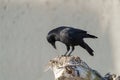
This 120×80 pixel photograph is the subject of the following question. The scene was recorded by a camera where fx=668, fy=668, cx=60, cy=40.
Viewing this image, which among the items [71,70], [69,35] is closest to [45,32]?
[69,35]

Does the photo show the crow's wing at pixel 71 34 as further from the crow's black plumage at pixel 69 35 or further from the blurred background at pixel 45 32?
the blurred background at pixel 45 32

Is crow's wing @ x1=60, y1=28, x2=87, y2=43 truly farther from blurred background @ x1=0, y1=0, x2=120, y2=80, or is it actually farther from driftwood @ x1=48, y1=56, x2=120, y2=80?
blurred background @ x1=0, y1=0, x2=120, y2=80

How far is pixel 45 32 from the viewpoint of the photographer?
6.29m

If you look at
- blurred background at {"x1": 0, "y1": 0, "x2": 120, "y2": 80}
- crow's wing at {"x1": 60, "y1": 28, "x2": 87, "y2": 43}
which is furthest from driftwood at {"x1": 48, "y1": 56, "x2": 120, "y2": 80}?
blurred background at {"x1": 0, "y1": 0, "x2": 120, "y2": 80}

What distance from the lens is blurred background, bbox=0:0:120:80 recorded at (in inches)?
236

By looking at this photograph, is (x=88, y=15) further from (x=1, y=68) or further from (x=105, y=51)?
(x=1, y=68)

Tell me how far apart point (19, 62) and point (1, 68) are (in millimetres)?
228

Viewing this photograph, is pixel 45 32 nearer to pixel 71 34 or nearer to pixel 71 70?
pixel 71 34

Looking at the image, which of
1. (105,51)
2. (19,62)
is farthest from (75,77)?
(19,62)

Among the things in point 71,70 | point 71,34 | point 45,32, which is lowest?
point 71,70

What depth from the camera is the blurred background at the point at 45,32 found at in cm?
600

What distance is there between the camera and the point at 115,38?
6008mm

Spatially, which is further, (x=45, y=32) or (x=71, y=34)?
(x=45, y=32)

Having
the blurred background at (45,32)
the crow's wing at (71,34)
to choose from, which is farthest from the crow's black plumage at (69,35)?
the blurred background at (45,32)
